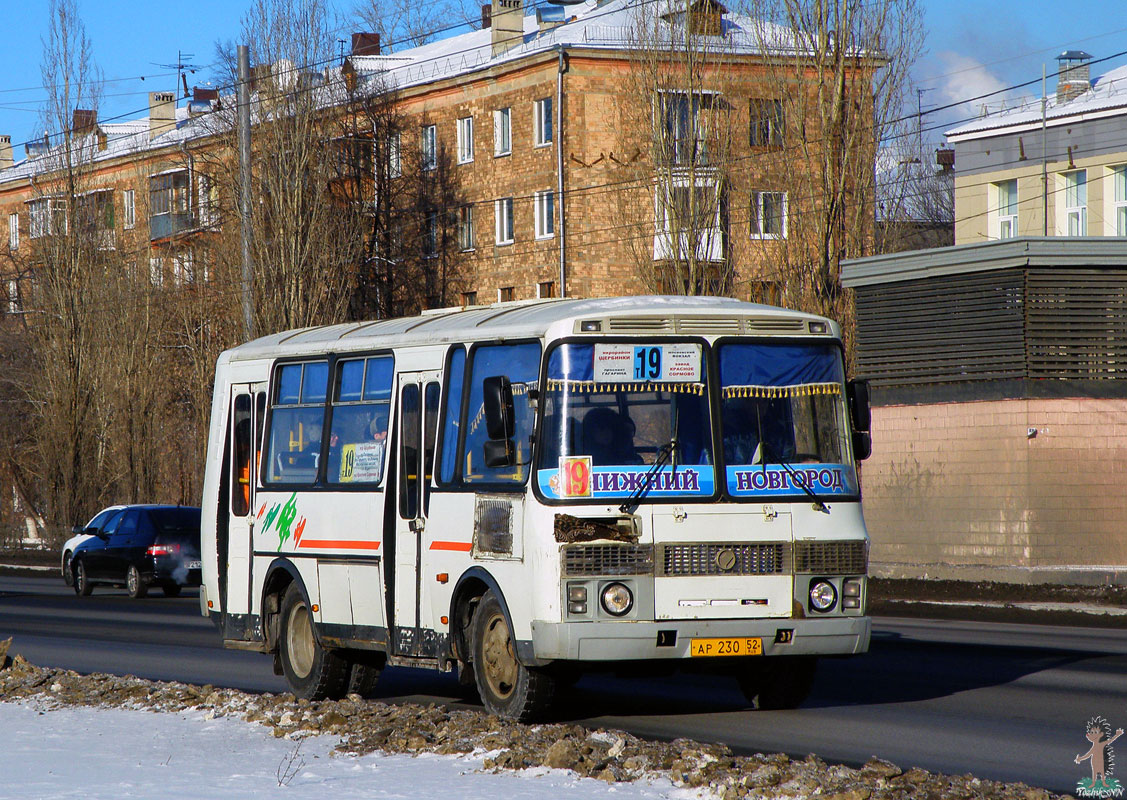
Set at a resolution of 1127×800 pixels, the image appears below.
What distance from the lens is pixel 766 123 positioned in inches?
1617

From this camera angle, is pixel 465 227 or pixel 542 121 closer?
pixel 542 121

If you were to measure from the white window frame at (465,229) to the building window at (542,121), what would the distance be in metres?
4.09

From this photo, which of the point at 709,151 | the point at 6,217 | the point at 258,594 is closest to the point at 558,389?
the point at 258,594

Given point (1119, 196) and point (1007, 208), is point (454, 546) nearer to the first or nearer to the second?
point (1119, 196)

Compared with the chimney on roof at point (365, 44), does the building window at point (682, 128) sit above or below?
below

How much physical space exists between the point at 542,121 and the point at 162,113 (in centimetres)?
3069

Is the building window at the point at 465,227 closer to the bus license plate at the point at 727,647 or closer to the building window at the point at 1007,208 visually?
the building window at the point at 1007,208

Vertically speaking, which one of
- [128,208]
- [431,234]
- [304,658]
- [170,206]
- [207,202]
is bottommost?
[304,658]

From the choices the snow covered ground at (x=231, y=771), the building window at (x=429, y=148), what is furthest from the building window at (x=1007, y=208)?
the snow covered ground at (x=231, y=771)

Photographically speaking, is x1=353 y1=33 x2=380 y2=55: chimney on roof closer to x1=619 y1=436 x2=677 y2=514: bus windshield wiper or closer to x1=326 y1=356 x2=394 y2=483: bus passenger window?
x1=326 y1=356 x2=394 y2=483: bus passenger window

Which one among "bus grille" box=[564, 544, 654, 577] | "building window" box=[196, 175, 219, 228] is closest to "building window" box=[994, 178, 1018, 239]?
"building window" box=[196, 175, 219, 228]

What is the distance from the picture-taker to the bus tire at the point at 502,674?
36.1 feet

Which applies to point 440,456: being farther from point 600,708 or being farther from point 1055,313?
point 1055,313

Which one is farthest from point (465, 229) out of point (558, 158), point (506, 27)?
point (506, 27)
